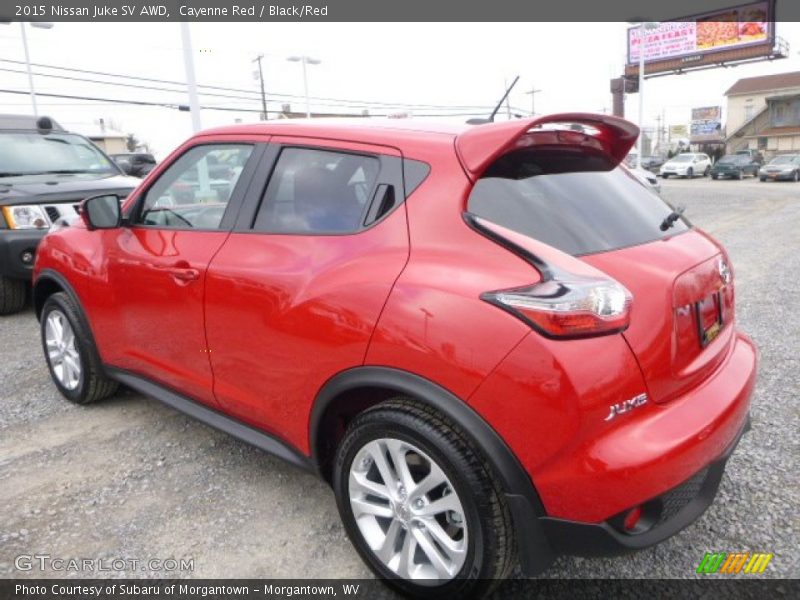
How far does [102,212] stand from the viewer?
325cm

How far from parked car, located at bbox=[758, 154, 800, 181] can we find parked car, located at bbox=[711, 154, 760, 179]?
224 centimetres

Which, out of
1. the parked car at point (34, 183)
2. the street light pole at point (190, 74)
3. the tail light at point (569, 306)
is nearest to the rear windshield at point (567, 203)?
the tail light at point (569, 306)

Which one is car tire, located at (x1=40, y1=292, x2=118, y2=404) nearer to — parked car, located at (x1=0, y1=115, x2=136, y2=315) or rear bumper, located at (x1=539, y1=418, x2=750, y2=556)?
parked car, located at (x1=0, y1=115, x2=136, y2=315)

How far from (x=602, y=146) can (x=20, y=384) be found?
412cm

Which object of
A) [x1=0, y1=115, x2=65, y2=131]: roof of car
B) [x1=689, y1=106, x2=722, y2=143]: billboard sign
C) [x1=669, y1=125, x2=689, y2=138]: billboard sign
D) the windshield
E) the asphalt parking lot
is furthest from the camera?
[x1=669, y1=125, x2=689, y2=138]: billboard sign

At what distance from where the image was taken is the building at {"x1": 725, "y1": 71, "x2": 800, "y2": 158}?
53.4m

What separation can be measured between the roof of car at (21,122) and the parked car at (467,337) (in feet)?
19.6

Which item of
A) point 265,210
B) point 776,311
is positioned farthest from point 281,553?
point 776,311

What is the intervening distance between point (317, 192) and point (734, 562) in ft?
7.02

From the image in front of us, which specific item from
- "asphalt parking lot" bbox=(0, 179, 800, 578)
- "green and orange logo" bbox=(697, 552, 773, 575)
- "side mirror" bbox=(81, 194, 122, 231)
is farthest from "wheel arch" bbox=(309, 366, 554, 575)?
"side mirror" bbox=(81, 194, 122, 231)

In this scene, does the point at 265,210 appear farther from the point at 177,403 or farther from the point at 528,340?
the point at 528,340

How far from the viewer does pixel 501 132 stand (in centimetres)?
206

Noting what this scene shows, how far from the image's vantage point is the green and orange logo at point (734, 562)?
90.3 inches

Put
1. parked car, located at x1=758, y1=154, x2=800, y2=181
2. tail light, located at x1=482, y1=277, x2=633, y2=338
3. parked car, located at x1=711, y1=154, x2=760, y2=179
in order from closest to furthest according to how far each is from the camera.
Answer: tail light, located at x1=482, y1=277, x2=633, y2=338
parked car, located at x1=758, y1=154, x2=800, y2=181
parked car, located at x1=711, y1=154, x2=760, y2=179
